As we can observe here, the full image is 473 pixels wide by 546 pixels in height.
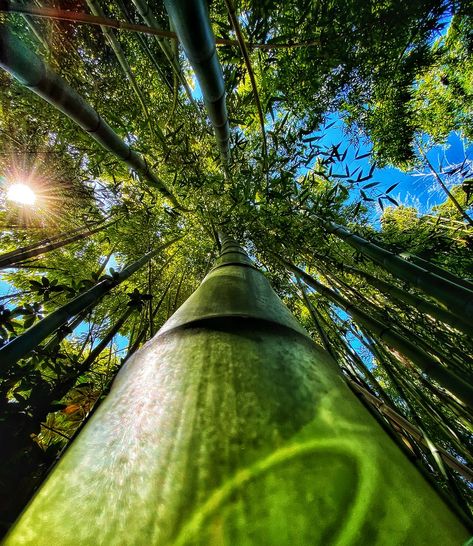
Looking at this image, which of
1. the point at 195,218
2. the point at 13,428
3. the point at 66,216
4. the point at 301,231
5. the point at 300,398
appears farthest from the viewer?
the point at 195,218

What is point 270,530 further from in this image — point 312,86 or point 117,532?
point 312,86

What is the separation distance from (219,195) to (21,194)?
8.42ft

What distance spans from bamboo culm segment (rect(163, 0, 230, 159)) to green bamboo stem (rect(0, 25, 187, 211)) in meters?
0.76

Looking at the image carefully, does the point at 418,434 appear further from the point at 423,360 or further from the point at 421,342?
the point at 421,342

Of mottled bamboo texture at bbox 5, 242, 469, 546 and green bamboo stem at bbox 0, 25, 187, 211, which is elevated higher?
green bamboo stem at bbox 0, 25, 187, 211

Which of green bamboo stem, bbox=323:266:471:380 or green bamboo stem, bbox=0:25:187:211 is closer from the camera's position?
green bamboo stem, bbox=0:25:187:211

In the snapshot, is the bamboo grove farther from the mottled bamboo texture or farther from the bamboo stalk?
the mottled bamboo texture

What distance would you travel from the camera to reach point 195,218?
170 inches

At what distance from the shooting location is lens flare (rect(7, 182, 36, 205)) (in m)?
3.43

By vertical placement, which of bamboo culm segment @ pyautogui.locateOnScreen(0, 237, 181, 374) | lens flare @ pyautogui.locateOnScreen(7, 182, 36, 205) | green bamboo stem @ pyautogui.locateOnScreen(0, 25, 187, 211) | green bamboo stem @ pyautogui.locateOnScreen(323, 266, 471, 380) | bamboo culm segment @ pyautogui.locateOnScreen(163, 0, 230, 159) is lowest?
green bamboo stem @ pyautogui.locateOnScreen(323, 266, 471, 380)

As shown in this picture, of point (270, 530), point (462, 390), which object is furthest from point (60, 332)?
point (462, 390)

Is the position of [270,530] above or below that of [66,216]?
below

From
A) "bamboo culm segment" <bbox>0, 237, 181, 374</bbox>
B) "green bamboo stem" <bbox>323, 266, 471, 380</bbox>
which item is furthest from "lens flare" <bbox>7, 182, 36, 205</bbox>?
"green bamboo stem" <bbox>323, 266, 471, 380</bbox>

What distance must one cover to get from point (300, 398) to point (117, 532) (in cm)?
30
